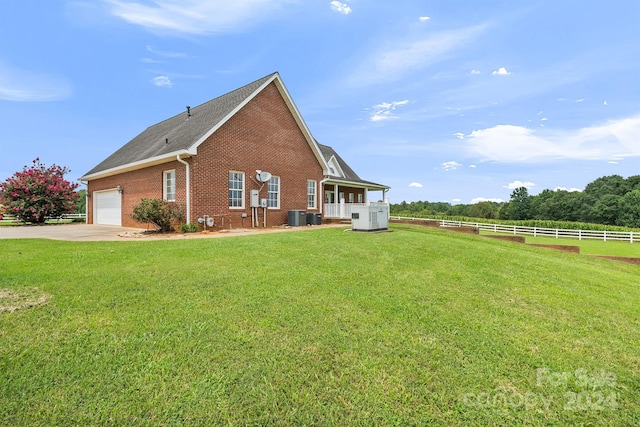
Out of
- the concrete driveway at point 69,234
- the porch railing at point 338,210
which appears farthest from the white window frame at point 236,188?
the porch railing at point 338,210

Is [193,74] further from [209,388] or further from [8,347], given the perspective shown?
[209,388]

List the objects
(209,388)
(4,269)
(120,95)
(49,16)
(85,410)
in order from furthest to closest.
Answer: (120,95), (49,16), (4,269), (209,388), (85,410)

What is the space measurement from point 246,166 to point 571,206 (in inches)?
2801

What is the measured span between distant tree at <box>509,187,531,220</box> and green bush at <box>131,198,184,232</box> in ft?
252

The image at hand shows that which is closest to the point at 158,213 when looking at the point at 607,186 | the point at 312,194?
the point at 312,194

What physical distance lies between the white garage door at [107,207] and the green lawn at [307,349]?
512 inches

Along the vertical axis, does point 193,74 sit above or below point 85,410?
above

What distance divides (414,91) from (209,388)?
1520 centimetres

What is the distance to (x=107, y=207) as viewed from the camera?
731 inches

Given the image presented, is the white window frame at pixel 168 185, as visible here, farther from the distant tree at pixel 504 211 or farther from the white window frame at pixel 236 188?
the distant tree at pixel 504 211

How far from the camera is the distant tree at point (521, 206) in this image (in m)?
69.9

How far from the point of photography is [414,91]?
1452 centimetres

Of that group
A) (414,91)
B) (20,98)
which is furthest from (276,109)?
(20,98)

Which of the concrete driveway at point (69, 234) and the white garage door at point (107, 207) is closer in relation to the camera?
the concrete driveway at point (69, 234)
